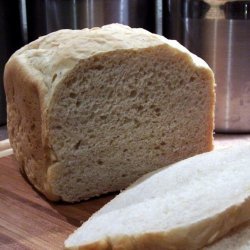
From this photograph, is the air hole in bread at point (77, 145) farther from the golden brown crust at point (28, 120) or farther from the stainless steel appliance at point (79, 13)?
the stainless steel appliance at point (79, 13)

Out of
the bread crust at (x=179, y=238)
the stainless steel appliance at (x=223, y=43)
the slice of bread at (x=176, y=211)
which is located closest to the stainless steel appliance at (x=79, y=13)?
the stainless steel appliance at (x=223, y=43)

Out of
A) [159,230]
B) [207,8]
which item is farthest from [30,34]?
[159,230]

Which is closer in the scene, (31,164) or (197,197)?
(197,197)

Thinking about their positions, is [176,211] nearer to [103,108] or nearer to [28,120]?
[103,108]

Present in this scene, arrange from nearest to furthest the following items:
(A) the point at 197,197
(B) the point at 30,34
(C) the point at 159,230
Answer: (C) the point at 159,230
(A) the point at 197,197
(B) the point at 30,34

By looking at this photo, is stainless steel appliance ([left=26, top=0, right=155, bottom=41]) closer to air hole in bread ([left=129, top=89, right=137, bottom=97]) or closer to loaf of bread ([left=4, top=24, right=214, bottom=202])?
loaf of bread ([left=4, top=24, right=214, bottom=202])

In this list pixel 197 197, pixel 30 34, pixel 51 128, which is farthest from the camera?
pixel 30 34

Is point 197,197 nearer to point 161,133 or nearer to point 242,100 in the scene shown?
point 161,133

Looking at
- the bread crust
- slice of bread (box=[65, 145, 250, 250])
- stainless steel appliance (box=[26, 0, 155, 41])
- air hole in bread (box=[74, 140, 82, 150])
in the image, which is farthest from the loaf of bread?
the bread crust
